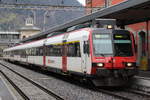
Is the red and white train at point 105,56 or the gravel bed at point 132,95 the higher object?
the red and white train at point 105,56

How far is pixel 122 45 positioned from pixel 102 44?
852 mm

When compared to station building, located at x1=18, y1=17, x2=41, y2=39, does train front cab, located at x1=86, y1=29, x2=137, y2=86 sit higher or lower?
lower

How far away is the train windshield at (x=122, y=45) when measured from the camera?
14.1m

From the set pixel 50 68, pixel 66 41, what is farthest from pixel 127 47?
pixel 50 68

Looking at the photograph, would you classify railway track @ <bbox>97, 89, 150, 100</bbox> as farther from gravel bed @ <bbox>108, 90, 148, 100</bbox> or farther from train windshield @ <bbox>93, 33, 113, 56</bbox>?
train windshield @ <bbox>93, 33, 113, 56</bbox>

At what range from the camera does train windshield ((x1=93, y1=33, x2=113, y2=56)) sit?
14.0 metres

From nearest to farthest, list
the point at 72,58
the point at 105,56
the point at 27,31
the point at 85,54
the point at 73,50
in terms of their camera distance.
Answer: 1. the point at 105,56
2. the point at 85,54
3. the point at 73,50
4. the point at 72,58
5. the point at 27,31

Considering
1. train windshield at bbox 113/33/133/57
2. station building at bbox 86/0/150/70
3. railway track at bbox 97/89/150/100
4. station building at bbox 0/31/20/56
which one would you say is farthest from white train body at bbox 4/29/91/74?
station building at bbox 0/31/20/56

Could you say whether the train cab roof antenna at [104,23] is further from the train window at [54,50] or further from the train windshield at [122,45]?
the train window at [54,50]

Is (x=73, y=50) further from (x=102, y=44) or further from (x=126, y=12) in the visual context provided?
(x=126, y=12)

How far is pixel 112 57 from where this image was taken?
45.6 feet

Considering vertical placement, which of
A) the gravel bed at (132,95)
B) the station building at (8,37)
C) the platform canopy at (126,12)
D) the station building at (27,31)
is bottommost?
the gravel bed at (132,95)

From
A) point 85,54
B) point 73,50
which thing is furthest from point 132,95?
point 73,50

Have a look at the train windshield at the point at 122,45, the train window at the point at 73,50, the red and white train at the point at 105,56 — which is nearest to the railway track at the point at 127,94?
the red and white train at the point at 105,56
